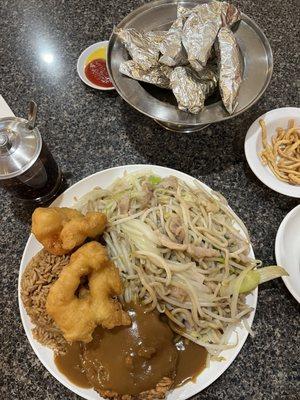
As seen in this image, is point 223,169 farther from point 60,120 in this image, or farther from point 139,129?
point 60,120

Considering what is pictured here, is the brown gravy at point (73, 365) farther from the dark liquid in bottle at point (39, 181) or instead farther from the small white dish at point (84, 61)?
the small white dish at point (84, 61)

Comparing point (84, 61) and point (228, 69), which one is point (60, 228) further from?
point (84, 61)

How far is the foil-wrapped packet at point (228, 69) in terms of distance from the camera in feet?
4.84

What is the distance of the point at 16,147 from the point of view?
4.41ft

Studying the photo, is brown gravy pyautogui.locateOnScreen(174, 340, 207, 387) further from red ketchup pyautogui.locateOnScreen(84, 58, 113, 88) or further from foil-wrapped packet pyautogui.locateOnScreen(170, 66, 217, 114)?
red ketchup pyautogui.locateOnScreen(84, 58, 113, 88)

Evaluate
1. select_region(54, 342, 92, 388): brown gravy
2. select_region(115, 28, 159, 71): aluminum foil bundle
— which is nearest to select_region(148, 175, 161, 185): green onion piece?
select_region(115, 28, 159, 71): aluminum foil bundle

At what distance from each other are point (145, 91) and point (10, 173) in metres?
0.63

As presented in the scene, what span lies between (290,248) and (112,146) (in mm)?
889

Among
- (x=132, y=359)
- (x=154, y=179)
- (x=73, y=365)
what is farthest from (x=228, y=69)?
(x=73, y=365)

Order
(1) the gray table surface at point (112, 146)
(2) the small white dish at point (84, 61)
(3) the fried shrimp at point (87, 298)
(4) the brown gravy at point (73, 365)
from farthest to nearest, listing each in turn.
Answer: (2) the small white dish at point (84, 61)
(1) the gray table surface at point (112, 146)
(4) the brown gravy at point (73, 365)
(3) the fried shrimp at point (87, 298)

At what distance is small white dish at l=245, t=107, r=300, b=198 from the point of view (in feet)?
4.93

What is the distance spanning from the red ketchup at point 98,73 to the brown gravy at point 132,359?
1094 millimetres

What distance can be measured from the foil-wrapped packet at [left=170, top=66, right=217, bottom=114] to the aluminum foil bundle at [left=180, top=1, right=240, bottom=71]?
44 mm

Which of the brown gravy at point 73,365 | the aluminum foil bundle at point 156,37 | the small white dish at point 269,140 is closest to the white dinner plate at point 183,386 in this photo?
the brown gravy at point 73,365
